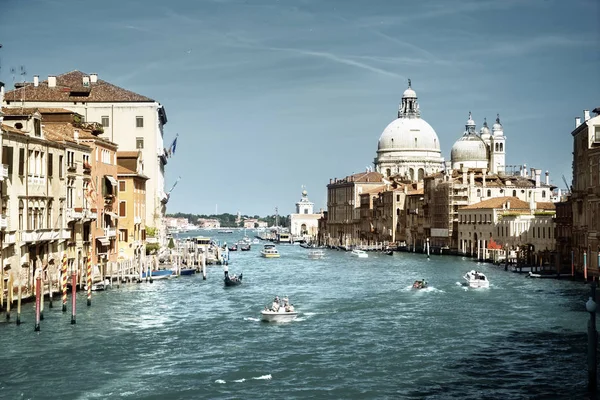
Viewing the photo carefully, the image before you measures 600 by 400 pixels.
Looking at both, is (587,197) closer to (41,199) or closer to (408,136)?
(41,199)

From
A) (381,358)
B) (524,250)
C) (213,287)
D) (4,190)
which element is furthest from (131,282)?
(524,250)

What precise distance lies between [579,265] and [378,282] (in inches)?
430

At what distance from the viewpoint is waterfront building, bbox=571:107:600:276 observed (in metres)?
48.9

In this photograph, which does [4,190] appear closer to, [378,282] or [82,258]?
[82,258]

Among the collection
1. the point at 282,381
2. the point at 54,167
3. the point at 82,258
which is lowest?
the point at 282,381

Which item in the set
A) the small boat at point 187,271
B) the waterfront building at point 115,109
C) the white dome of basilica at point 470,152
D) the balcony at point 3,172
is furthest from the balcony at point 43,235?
the white dome of basilica at point 470,152

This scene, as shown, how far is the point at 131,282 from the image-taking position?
48.3m

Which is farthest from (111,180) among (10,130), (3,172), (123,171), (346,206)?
(346,206)

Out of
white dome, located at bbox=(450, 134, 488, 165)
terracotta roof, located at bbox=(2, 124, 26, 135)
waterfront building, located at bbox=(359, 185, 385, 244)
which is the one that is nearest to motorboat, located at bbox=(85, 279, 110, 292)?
terracotta roof, located at bbox=(2, 124, 26, 135)

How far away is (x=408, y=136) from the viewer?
151000 mm

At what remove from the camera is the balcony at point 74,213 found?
40219 mm

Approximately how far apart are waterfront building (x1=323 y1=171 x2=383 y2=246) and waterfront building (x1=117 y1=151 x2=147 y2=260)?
80541 millimetres

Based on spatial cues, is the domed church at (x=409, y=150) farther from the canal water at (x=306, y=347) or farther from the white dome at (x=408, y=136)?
the canal water at (x=306, y=347)

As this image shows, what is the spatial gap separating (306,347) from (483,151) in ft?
363
